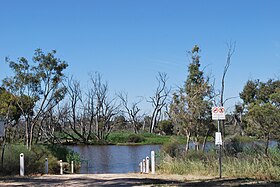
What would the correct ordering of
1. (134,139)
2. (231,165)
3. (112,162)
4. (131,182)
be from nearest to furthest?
1. (131,182)
2. (231,165)
3. (112,162)
4. (134,139)

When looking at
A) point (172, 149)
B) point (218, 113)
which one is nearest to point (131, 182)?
point (218, 113)

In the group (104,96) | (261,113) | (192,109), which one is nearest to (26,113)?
(192,109)

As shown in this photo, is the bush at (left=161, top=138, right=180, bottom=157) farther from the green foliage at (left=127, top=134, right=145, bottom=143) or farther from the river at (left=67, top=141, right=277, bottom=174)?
the green foliage at (left=127, top=134, right=145, bottom=143)

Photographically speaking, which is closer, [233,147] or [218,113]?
[218,113]

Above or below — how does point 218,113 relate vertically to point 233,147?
above

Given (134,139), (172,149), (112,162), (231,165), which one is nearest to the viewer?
(231,165)

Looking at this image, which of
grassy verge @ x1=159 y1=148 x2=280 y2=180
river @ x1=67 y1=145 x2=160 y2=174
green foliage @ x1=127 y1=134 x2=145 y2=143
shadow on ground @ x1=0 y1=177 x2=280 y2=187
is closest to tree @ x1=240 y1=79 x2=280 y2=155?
grassy verge @ x1=159 y1=148 x2=280 y2=180

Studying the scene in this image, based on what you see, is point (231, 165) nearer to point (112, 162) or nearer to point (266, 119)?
point (266, 119)

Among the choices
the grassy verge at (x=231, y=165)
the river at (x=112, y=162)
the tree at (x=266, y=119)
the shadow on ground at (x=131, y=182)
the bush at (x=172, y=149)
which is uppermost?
the tree at (x=266, y=119)

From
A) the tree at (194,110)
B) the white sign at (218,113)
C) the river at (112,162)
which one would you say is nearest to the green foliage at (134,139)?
the river at (112,162)

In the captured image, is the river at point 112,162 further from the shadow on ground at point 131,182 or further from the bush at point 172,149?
the shadow on ground at point 131,182

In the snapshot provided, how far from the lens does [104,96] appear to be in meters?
59.2

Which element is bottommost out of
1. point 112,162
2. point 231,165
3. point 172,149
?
point 112,162

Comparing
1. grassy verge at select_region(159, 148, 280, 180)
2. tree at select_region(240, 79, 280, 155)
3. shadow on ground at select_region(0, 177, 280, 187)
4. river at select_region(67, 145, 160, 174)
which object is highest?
tree at select_region(240, 79, 280, 155)
